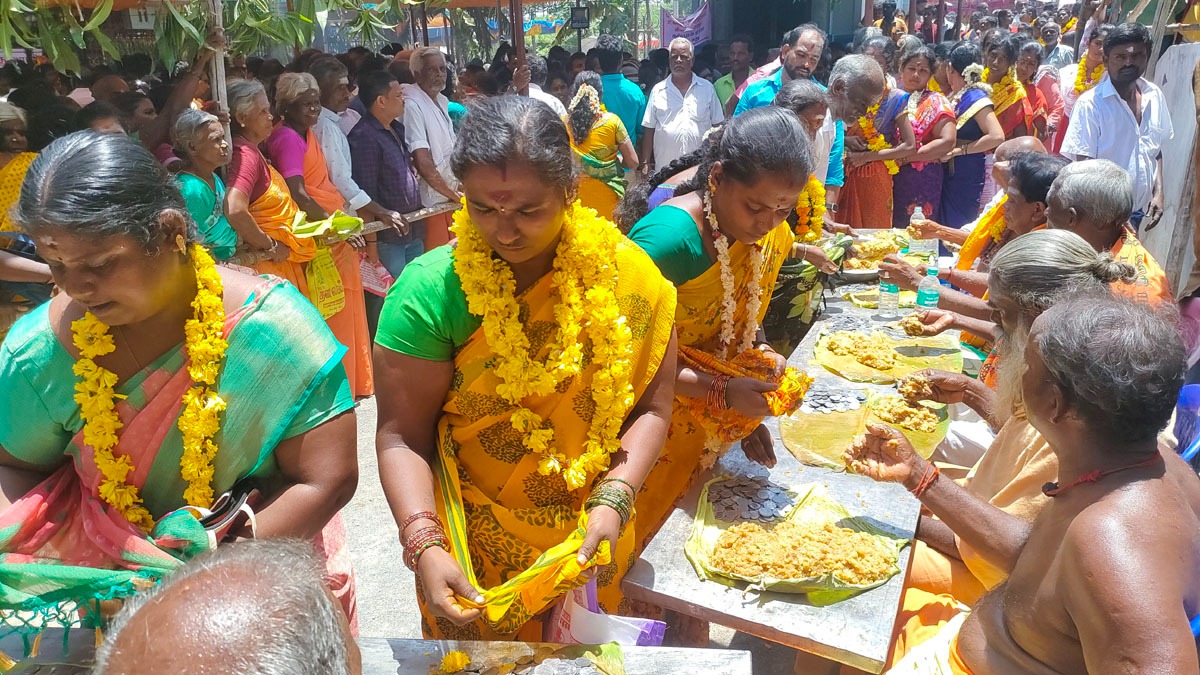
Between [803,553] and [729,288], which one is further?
[729,288]

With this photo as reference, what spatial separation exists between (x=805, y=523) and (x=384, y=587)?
6.97 ft

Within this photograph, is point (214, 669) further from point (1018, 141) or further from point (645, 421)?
point (1018, 141)

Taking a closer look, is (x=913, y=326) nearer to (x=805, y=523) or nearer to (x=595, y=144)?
(x=805, y=523)

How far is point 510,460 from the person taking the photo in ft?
7.41

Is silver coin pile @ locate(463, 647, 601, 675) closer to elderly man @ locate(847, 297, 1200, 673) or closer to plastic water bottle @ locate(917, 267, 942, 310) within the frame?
elderly man @ locate(847, 297, 1200, 673)

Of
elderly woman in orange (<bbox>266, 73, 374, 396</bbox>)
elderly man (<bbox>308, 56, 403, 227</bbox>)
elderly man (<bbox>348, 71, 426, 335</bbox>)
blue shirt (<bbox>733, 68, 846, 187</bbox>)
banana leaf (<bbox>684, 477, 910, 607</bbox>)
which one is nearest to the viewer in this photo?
banana leaf (<bbox>684, 477, 910, 607</bbox>)

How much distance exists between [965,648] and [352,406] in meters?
1.71

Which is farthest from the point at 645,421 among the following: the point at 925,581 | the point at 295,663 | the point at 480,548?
the point at 295,663

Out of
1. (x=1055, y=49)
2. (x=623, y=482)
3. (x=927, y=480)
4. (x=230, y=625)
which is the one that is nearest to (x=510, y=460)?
(x=623, y=482)

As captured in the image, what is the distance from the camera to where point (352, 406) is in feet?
7.10

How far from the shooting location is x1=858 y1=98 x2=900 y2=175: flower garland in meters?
7.94

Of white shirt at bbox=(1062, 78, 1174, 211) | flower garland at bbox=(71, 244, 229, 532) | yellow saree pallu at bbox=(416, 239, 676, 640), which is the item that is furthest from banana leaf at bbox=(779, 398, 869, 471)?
white shirt at bbox=(1062, 78, 1174, 211)

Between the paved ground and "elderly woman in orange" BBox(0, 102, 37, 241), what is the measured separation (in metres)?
2.29

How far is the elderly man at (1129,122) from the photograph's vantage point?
6.63m
